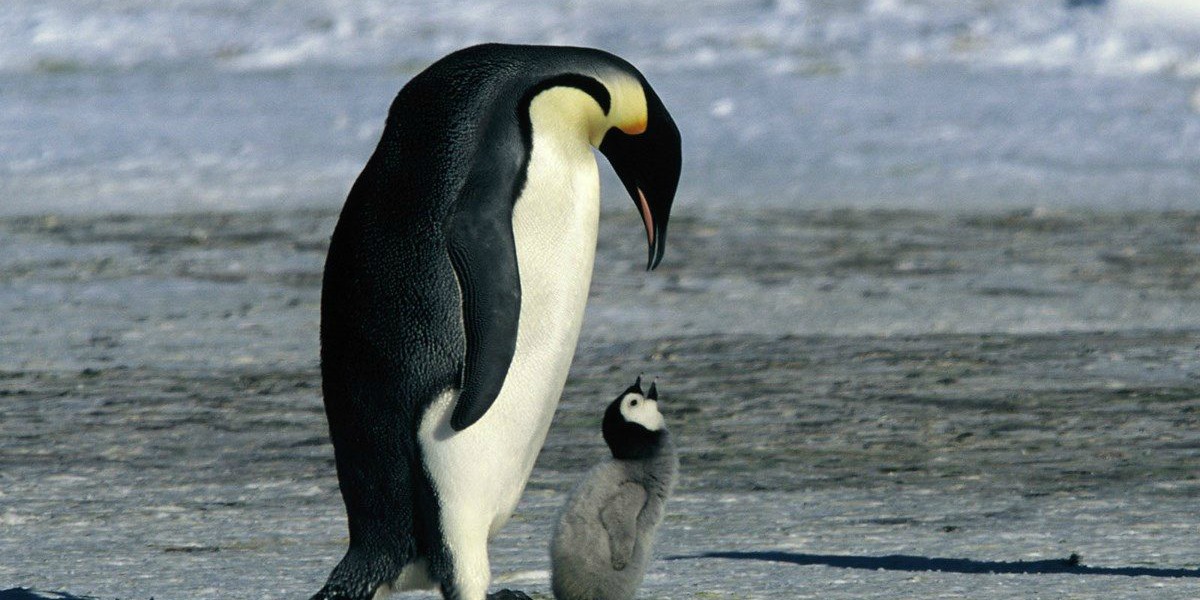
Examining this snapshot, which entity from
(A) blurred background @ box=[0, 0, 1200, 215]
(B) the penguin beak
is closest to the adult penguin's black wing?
(B) the penguin beak

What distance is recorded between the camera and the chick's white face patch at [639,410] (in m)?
3.57

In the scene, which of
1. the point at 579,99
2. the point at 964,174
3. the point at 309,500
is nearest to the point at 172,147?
the point at 964,174

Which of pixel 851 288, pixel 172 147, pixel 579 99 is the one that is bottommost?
pixel 172 147

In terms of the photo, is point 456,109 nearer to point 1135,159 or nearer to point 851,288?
point 851,288

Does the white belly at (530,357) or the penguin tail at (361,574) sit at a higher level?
the white belly at (530,357)

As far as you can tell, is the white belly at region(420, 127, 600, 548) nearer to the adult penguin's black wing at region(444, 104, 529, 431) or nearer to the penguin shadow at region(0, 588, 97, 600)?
the adult penguin's black wing at region(444, 104, 529, 431)

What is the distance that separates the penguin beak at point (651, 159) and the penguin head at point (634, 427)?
350mm

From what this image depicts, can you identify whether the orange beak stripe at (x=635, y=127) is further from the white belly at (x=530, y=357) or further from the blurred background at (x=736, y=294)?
the blurred background at (x=736, y=294)

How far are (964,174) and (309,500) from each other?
24.8 feet

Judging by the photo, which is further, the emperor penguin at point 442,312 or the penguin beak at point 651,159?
the penguin beak at point 651,159

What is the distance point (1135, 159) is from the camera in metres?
11.7

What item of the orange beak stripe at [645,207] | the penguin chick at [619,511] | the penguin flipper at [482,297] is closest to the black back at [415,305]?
the penguin flipper at [482,297]

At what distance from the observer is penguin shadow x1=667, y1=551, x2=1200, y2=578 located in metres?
3.59

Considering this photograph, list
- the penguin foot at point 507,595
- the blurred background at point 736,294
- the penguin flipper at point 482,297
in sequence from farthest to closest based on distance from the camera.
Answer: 1. the blurred background at point 736,294
2. the penguin foot at point 507,595
3. the penguin flipper at point 482,297
